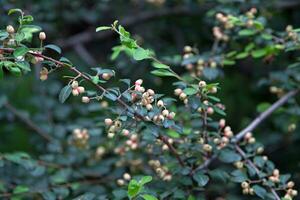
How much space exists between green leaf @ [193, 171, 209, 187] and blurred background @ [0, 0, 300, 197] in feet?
2.51

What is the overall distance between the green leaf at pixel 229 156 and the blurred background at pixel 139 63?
2.09ft

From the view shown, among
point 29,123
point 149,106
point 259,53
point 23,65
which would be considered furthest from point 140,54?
point 29,123

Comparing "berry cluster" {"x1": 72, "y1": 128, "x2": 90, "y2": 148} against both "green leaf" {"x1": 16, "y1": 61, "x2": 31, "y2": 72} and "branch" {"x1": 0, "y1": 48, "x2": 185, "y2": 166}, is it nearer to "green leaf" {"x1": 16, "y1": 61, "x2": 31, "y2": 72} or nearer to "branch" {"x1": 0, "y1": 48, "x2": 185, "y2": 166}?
"branch" {"x1": 0, "y1": 48, "x2": 185, "y2": 166}

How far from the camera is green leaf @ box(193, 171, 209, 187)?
1486 mm

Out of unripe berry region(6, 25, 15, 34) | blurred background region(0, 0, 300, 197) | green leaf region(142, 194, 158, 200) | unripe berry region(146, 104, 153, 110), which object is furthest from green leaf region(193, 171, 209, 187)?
blurred background region(0, 0, 300, 197)

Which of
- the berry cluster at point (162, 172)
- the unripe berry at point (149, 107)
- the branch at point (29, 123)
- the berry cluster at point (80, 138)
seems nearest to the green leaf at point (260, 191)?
the berry cluster at point (162, 172)

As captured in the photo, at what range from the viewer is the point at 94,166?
6.74 ft

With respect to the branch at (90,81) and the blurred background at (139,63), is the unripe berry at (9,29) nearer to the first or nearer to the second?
the branch at (90,81)

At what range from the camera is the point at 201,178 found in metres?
1.51

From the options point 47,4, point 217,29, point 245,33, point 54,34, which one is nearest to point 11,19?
point 47,4

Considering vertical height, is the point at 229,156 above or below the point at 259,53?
below

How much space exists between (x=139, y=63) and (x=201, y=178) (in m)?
1.15

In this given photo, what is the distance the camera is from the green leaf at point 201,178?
149 centimetres

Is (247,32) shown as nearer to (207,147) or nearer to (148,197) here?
(207,147)
